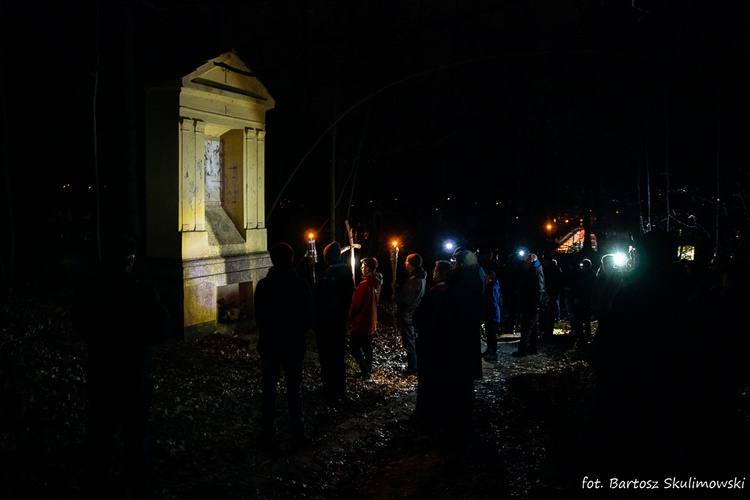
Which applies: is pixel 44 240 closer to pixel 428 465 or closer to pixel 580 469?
pixel 428 465

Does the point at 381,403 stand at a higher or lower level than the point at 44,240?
lower

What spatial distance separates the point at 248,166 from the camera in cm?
1309

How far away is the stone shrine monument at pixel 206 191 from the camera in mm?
11336


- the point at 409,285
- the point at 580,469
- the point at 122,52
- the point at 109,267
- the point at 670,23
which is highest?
the point at 670,23

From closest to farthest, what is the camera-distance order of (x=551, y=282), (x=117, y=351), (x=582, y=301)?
(x=117, y=351) < (x=582, y=301) < (x=551, y=282)

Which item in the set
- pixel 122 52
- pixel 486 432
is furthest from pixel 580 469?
pixel 122 52

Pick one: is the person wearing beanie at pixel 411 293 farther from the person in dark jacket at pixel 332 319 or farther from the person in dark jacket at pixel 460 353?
the person in dark jacket at pixel 460 353

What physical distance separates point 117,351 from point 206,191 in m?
8.68

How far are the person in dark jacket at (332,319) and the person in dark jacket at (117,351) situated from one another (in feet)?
12.8

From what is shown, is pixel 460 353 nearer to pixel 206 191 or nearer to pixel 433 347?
pixel 433 347

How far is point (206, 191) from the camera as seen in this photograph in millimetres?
12812

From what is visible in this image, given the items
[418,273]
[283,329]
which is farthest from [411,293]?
[283,329]

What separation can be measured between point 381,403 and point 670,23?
18331 mm

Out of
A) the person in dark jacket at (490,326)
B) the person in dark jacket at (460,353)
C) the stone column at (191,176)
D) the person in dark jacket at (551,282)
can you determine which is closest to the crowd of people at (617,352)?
the person in dark jacket at (460,353)
